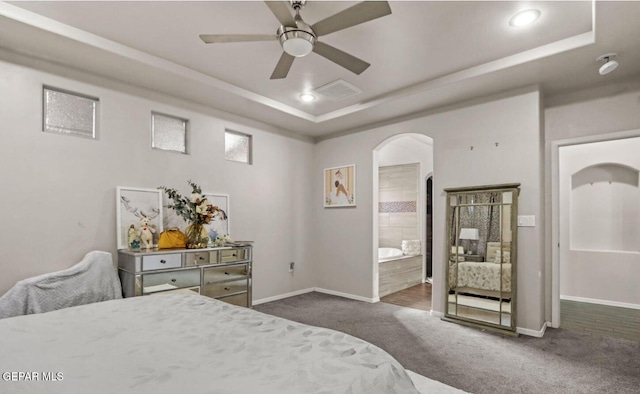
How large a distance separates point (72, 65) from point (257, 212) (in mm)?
2559

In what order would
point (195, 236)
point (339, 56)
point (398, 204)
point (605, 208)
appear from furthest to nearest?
point (398, 204) → point (605, 208) → point (195, 236) → point (339, 56)

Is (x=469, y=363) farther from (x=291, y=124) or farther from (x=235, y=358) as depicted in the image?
(x=291, y=124)

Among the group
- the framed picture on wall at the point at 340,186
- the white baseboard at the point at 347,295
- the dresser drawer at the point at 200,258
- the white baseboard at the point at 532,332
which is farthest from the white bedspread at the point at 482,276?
the dresser drawer at the point at 200,258

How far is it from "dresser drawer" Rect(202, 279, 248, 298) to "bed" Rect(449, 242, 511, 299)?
246 centimetres

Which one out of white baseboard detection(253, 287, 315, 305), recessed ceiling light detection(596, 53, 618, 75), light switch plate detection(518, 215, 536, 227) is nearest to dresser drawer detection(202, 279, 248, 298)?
white baseboard detection(253, 287, 315, 305)

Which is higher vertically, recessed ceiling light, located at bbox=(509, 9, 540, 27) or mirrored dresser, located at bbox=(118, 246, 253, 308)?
recessed ceiling light, located at bbox=(509, 9, 540, 27)

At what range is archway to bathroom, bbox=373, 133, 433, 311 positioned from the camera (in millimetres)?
5547

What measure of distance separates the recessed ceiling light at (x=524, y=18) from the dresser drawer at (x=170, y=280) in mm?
3572

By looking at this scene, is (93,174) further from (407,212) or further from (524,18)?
(407,212)

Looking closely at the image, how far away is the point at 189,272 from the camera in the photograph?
326 cm

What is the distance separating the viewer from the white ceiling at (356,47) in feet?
7.55

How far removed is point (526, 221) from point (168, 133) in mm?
4079

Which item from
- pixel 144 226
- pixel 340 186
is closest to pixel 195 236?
pixel 144 226

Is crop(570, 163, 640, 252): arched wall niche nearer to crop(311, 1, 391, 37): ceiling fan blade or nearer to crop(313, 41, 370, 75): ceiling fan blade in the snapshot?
crop(313, 41, 370, 75): ceiling fan blade
